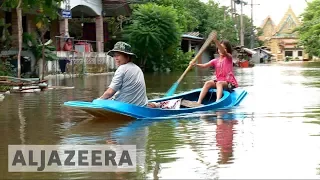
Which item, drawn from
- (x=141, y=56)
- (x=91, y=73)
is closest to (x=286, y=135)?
(x=91, y=73)

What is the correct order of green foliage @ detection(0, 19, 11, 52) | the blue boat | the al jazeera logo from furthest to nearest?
green foliage @ detection(0, 19, 11, 52) < the blue boat < the al jazeera logo

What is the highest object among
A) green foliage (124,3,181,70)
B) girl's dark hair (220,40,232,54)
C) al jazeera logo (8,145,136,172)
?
green foliage (124,3,181,70)

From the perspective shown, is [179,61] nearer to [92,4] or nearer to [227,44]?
[92,4]

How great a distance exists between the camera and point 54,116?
10977 mm

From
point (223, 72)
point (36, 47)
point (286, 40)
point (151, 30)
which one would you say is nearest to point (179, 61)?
point (151, 30)

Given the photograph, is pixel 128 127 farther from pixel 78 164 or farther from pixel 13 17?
pixel 13 17

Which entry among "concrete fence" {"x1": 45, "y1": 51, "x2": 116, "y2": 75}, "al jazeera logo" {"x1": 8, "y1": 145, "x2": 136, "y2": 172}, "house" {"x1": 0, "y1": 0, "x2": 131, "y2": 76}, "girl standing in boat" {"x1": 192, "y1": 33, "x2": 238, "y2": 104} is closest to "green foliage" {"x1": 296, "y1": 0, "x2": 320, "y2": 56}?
"house" {"x1": 0, "y1": 0, "x2": 131, "y2": 76}

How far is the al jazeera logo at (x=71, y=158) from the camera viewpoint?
19.4ft

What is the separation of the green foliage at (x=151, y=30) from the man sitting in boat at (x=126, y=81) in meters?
25.6

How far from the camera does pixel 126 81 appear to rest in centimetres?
948

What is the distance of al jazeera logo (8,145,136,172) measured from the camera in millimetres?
5921

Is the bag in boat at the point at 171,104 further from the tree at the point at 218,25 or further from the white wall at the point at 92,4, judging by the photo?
the tree at the point at 218,25

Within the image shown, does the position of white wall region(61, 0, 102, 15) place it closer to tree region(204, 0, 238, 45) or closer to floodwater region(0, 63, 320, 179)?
floodwater region(0, 63, 320, 179)

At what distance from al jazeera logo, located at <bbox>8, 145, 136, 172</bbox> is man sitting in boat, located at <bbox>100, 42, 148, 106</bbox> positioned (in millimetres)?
2374
